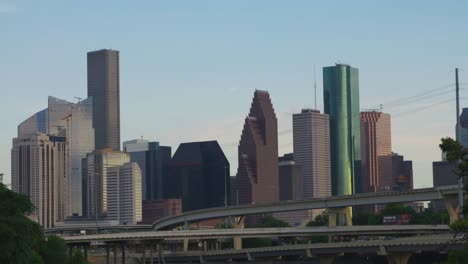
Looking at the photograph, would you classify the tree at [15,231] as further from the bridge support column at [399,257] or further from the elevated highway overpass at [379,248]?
the bridge support column at [399,257]

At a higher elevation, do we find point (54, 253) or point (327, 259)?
point (54, 253)

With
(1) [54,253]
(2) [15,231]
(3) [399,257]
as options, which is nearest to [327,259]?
(3) [399,257]

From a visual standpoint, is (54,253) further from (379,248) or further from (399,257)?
(399,257)

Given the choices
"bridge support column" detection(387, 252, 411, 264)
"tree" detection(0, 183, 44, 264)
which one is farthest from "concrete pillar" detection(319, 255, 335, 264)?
"tree" detection(0, 183, 44, 264)

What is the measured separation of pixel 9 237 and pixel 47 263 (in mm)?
48752

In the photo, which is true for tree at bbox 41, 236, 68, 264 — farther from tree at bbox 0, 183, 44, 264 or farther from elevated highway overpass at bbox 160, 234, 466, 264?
elevated highway overpass at bbox 160, 234, 466, 264

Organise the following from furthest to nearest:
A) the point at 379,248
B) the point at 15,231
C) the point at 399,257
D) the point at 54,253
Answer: the point at 399,257 → the point at 379,248 → the point at 54,253 → the point at 15,231

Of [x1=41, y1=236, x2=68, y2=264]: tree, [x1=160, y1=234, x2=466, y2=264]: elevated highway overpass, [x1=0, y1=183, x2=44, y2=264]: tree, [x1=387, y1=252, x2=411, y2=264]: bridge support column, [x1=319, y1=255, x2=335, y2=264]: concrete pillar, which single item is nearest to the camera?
[x1=0, y1=183, x2=44, y2=264]: tree


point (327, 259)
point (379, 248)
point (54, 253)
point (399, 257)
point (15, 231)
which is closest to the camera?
point (15, 231)

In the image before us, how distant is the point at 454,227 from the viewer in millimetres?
61062

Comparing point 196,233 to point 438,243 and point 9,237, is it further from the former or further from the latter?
point 9,237

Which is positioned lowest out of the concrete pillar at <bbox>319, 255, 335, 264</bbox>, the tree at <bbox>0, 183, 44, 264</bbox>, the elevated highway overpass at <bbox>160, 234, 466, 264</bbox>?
the concrete pillar at <bbox>319, 255, 335, 264</bbox>

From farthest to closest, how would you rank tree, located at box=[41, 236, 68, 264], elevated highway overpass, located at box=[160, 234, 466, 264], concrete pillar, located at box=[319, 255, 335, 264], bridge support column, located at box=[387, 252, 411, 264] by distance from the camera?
concrete pillar, located at box=[319, 255, 335, 264]
bridge support column, located at box=[387, 252, 411, 264]
elevated highway overpass, located at box=[160, 234, 466, 264]
tree, located at box=[41, 236, 68, 264]

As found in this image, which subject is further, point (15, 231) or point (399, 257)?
point (399, 257)
